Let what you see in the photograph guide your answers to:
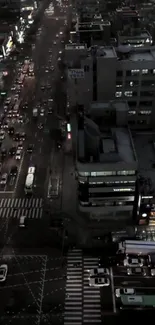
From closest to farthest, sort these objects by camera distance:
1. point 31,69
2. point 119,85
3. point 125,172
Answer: point 125,172 < point 119,85 < point 31,69

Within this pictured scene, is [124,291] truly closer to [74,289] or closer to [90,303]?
[90,303]

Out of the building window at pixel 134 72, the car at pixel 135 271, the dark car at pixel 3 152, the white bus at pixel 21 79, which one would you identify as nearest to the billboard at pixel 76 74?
the building window at pixel 134 72

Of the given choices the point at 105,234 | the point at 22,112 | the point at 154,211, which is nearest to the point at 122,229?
the point at 105,234

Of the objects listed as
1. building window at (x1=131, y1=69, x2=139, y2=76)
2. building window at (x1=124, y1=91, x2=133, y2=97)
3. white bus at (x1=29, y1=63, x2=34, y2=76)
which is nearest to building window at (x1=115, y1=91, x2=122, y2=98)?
building window at (x1=124, y1=91, x2=133, y2=97)

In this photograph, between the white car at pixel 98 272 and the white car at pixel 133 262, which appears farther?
the white car at pixel 133 262

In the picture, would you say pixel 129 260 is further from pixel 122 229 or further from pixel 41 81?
pixel 41 81

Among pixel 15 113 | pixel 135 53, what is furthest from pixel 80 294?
pixel 15 113

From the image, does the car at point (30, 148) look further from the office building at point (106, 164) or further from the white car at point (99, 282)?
the white car at point (99, 282)
